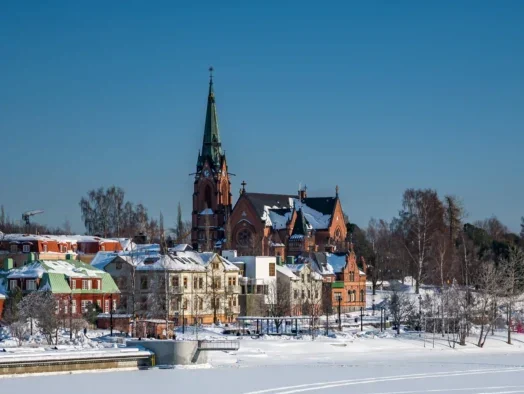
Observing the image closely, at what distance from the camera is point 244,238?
426 feet

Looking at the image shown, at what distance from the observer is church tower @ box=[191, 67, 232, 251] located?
13588cm

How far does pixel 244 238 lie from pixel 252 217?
249 cm

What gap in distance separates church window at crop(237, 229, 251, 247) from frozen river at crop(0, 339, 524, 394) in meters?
53.2

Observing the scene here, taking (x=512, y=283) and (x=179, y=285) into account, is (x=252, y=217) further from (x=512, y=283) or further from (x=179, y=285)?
(x=512, y=283)

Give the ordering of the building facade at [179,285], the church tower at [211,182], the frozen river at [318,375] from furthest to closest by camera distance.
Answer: the church tower at [211,182] < the building facade at [179,285] < the frozen river at [318,375]

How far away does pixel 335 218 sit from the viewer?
435ft

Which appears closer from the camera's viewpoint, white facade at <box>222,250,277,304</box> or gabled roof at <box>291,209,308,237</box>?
white facade at <box>222,250,277,304</box>

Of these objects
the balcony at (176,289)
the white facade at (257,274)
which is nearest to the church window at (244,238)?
the white facade at (257,274)

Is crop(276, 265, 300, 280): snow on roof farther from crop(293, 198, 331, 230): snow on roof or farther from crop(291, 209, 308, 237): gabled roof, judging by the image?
crop(293, 198, 331, 230): snow on roof

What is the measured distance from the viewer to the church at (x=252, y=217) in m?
126

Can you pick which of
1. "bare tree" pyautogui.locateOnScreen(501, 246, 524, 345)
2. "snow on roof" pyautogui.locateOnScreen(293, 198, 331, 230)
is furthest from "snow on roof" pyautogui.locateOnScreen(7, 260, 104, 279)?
"snow on roof" pyautogui.locateOnScreen(293, 198, 331, 230)

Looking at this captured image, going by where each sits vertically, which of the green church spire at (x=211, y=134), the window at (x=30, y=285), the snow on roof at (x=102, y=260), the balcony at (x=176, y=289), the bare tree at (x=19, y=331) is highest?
the green church spire at (x=211, y=134)

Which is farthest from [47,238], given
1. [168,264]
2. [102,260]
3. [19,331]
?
[19,331]

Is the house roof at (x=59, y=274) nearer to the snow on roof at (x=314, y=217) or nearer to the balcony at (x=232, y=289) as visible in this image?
the balcony at (x=232, y=289)
